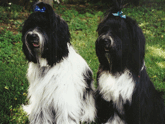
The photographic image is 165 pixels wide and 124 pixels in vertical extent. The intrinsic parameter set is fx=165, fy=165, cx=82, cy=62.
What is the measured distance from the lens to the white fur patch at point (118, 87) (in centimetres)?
217

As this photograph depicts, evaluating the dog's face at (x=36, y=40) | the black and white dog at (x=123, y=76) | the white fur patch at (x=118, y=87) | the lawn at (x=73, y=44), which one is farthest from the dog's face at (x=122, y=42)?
the dog's face at (x=36, y=40)

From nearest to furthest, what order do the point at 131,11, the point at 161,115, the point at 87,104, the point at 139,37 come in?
the point at 139,37, the point at 161,115, the point at 87,104, the point at 131,11

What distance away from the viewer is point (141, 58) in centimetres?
206

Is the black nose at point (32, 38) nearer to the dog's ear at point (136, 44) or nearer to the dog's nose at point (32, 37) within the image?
the dog's nose at point (32, 37)

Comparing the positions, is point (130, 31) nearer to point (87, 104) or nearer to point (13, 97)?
point (87, 104)

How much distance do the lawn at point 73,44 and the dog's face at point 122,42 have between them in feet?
1.43

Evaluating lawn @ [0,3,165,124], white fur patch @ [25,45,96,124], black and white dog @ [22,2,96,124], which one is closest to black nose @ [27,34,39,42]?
black and white dog @ [22,2,96,124]

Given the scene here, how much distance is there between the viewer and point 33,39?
83.4 inches

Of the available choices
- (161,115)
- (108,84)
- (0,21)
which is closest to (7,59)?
(0,21)

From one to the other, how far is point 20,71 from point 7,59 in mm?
800

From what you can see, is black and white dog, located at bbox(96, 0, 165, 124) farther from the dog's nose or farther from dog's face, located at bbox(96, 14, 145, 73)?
the dog's nose

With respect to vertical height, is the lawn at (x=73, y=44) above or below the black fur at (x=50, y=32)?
below

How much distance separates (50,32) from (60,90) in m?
0.79

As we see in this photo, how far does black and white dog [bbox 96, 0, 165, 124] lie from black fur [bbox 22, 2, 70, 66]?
48 centimetres
